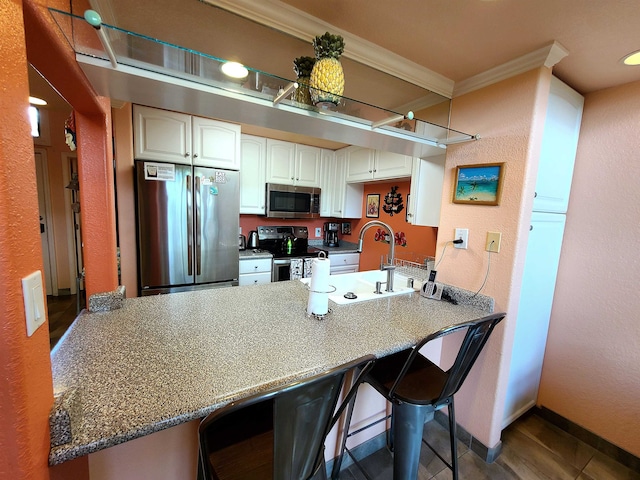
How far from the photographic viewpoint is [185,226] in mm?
2328

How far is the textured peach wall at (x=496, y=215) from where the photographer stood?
134 centimetres

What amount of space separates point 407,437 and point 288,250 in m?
2.44

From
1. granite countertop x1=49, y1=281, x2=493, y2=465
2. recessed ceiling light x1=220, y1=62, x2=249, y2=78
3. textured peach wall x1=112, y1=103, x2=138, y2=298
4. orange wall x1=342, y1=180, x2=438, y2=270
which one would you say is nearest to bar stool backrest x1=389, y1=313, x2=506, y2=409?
granite countertop x1=49, y1=281, x2=493, y2=465

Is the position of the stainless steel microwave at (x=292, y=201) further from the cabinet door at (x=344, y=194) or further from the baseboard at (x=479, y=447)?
the baseboard at (x=479, y=447)

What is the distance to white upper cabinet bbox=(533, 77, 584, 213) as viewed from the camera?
4.78 ft

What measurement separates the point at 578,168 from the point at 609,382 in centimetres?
132

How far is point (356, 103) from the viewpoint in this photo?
1.25 metres

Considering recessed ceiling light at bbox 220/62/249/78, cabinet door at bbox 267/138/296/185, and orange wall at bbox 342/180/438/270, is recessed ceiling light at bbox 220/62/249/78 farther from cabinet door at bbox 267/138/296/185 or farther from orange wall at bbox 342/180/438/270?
cabinet door at bbox 267/138/296/185

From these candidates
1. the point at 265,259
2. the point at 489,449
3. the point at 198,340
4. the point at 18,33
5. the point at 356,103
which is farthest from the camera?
the point at 265,259

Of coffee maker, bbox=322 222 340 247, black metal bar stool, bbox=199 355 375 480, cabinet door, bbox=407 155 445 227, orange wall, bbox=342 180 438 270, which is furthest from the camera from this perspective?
coffee maker, bbox=322 222 340 247

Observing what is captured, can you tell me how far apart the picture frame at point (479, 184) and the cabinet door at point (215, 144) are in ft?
6.41

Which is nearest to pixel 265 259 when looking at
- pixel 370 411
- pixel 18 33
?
pixel 370 411

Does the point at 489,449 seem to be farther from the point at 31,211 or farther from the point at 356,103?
the point at 31,211

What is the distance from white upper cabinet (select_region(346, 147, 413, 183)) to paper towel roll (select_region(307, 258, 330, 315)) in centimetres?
166
